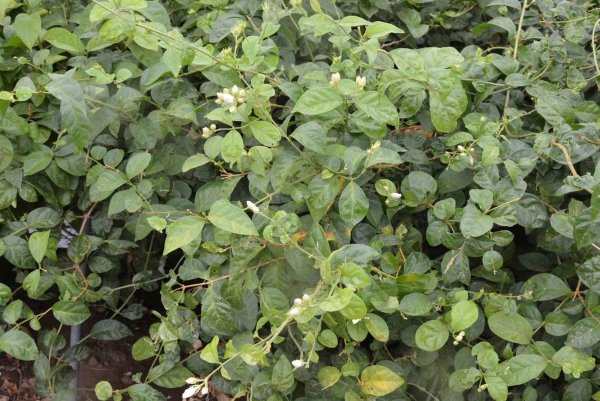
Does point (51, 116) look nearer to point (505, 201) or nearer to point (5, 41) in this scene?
point (5, 41)

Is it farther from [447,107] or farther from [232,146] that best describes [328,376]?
[447,107]

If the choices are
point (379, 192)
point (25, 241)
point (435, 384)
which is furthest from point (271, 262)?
point (25, 241)

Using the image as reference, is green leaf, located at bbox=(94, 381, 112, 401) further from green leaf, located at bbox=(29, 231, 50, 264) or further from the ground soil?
the ground soil

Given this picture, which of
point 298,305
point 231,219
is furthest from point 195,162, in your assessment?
point 298,305

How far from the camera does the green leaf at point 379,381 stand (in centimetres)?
140

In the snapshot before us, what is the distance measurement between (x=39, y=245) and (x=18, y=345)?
0.25m

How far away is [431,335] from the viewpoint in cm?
131

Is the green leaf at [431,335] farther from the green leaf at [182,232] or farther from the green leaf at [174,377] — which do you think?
the green leaf at [174,377]

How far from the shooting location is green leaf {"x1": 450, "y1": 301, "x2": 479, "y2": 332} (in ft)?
4.20

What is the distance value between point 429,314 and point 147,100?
91cm

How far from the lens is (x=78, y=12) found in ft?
6.46

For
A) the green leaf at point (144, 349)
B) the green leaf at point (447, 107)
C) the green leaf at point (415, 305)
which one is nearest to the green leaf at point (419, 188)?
the green leaf at point (447, 107)

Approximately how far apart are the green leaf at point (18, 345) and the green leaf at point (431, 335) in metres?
0.95

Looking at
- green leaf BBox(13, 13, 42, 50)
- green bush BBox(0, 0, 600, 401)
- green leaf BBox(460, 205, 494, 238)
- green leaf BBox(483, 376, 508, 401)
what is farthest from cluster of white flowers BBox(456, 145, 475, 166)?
green leaf BBox(13, 13, 42, 50)
